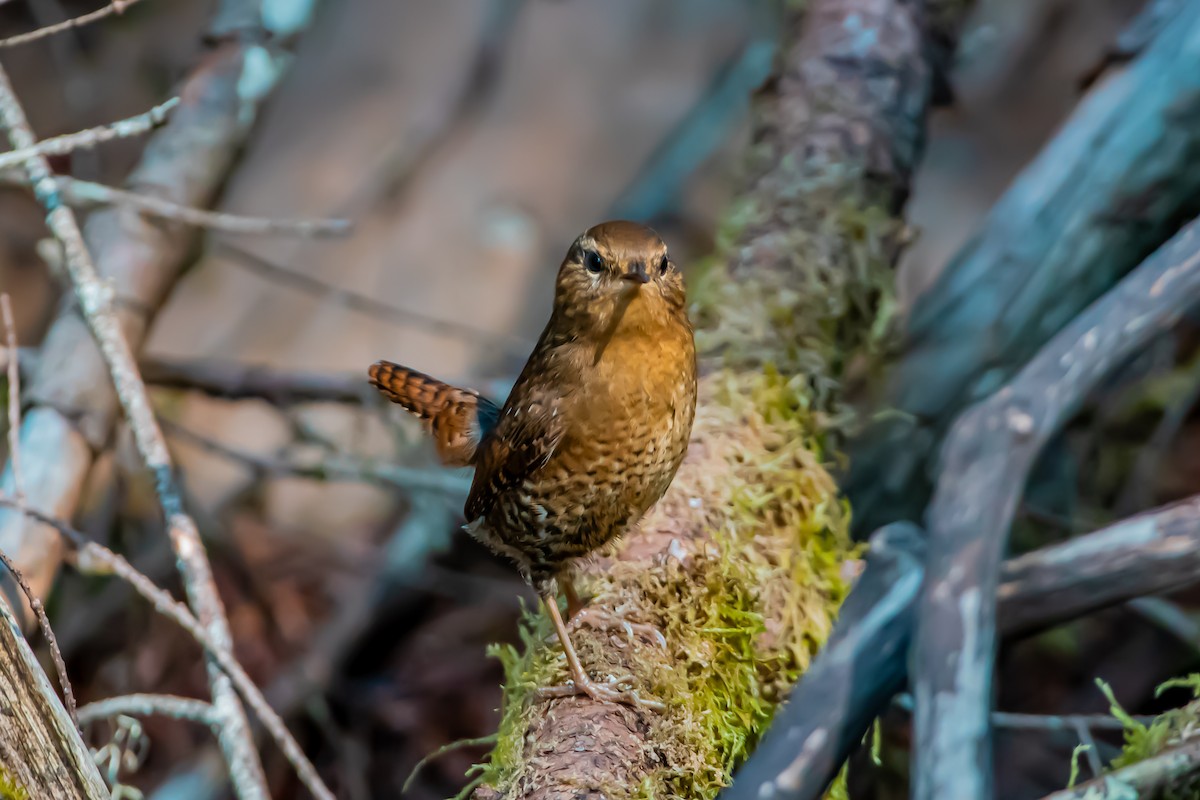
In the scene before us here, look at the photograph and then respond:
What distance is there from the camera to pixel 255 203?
464cm

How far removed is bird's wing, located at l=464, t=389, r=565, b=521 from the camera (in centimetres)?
185

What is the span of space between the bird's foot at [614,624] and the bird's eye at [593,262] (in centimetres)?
64

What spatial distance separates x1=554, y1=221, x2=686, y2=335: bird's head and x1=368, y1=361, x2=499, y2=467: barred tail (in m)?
0.54

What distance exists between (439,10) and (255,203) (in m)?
1.24

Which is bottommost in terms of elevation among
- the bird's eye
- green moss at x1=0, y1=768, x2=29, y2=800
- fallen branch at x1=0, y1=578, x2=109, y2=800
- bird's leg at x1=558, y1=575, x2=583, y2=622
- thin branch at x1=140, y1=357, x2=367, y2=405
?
green moss at x1=0, y1=768, x2=29, y2=800

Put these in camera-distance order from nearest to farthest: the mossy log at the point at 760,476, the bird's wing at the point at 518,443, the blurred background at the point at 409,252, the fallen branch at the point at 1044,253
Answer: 1. the mossy log at the point at 760,476
2. the bird's wing at the point at 518,443
3. the fallen branch at the point at 1044,253
4. the blurred background at the point at 409,252

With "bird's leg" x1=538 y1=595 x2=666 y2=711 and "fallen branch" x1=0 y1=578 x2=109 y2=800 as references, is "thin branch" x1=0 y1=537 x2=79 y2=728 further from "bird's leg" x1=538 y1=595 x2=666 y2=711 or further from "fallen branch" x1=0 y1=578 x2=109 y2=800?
"bird's leg" x1=538 y1=595 x2=666 y2=711

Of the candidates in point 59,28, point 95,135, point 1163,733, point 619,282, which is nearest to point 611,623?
point 619,282

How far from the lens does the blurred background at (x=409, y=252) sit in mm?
3576

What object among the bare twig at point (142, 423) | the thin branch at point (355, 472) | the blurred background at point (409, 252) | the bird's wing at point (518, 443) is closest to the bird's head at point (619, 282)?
the bird's wing at point (518, 443)

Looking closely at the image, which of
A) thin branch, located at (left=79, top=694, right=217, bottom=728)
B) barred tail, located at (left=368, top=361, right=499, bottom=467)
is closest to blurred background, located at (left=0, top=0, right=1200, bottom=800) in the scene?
barred tail, located at (left=368, top=361, right=499, bottom=467)

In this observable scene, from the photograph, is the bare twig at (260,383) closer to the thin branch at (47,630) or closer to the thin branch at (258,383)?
the thin branch at (258,383)

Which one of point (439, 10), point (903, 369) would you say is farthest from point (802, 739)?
point (439, 10)

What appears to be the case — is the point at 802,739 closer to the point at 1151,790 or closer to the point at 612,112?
the point at 1151,790
